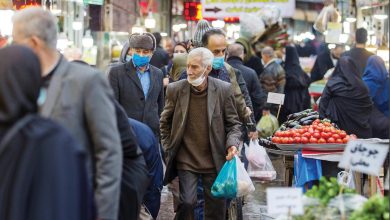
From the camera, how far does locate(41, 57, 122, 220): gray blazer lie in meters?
5.75

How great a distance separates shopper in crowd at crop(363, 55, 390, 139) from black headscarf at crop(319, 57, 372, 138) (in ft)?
1.20

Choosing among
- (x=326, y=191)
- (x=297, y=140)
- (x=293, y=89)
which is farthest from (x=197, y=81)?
(x=293, y=89)

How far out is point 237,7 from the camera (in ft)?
84.2

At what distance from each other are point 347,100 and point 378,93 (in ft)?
3.37

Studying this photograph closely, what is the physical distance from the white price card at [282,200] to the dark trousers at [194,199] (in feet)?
11.2

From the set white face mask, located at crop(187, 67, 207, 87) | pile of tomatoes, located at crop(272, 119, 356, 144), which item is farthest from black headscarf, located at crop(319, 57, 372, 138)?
white face mask, located at crop(187, 67, 207, 87)

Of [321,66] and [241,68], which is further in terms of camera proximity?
[321,66]

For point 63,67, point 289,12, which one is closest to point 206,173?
point 63,67

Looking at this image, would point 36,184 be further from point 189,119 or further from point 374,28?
point 374,28

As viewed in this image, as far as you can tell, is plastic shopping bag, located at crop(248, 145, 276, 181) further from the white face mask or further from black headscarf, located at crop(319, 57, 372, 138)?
the white face mask

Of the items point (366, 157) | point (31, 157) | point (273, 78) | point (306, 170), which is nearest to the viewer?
point (31, 157)

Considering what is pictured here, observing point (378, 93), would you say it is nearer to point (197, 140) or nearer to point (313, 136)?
point (313, 136)

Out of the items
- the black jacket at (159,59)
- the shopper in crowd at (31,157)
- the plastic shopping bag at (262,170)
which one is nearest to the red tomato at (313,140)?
the plastic shopping bag at (262,170)

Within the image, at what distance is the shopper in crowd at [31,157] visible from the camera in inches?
186
